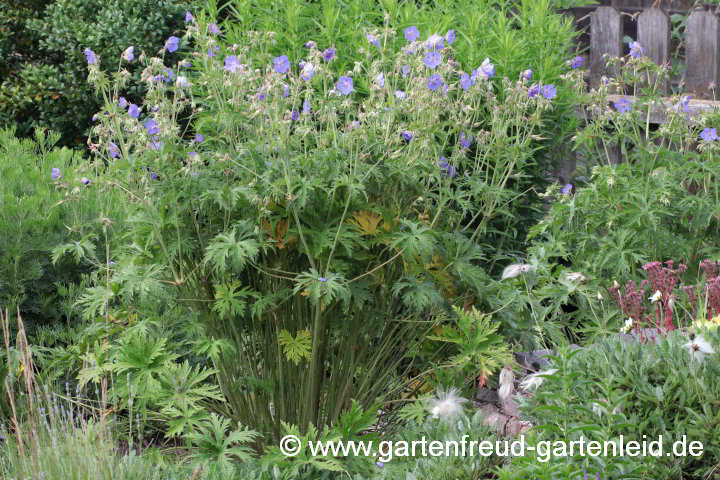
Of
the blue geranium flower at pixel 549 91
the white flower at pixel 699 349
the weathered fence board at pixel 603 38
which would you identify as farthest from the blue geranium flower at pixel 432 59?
the weathered fence board at pixel 603 38

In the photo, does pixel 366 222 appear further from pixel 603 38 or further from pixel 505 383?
pixel 603 38

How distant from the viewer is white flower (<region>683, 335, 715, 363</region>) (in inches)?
117

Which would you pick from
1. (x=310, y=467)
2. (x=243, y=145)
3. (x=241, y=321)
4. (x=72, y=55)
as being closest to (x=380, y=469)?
(x=310, y=467)

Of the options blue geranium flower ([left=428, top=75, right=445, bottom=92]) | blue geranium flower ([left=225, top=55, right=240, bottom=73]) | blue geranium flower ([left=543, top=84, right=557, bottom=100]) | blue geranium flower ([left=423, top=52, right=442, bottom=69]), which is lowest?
blue geranium flower ([left=543, top=84, right=557, bottom=100])

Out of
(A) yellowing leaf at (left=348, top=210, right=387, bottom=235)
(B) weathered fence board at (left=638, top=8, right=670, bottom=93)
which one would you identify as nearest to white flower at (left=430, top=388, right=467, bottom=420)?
(A) yellowing leaf at (left=348, top=210, right=387, bottom=235)

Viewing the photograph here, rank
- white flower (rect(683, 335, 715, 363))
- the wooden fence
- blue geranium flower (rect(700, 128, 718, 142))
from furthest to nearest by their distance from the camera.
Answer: the wooden fence, blue geranium flower (rect(700, 128, 718, 142)), white flower (rect(683, 335, 715, 363))

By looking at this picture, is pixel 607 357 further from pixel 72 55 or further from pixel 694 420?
pixel 72 55

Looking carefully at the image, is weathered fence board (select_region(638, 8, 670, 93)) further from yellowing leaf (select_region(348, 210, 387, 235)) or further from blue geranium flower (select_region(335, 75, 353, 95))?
yellowing leaf (select_region(348, 210, 387, 235))

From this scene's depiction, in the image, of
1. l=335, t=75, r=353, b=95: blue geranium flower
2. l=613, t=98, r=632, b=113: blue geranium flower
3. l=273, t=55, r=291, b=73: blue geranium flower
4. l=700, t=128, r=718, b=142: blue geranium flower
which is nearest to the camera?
l=335, t=75, r=353, b=95: blue geranium flower

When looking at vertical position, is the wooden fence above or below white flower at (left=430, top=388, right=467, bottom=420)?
above

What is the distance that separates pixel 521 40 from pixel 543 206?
3.64 feet

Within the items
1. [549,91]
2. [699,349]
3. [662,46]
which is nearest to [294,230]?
[699,349]

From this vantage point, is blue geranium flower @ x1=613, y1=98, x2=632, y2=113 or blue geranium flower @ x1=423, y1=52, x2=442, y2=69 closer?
blue geranium flower @ x1=423, y1=52, x2=442, y2=69

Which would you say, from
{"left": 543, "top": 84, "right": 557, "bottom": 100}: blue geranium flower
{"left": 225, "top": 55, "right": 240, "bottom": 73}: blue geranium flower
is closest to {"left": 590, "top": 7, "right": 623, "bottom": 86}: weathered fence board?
{"left": 543, "top": 84, "right": 557, "bottom": 100}: blue geranium flower
